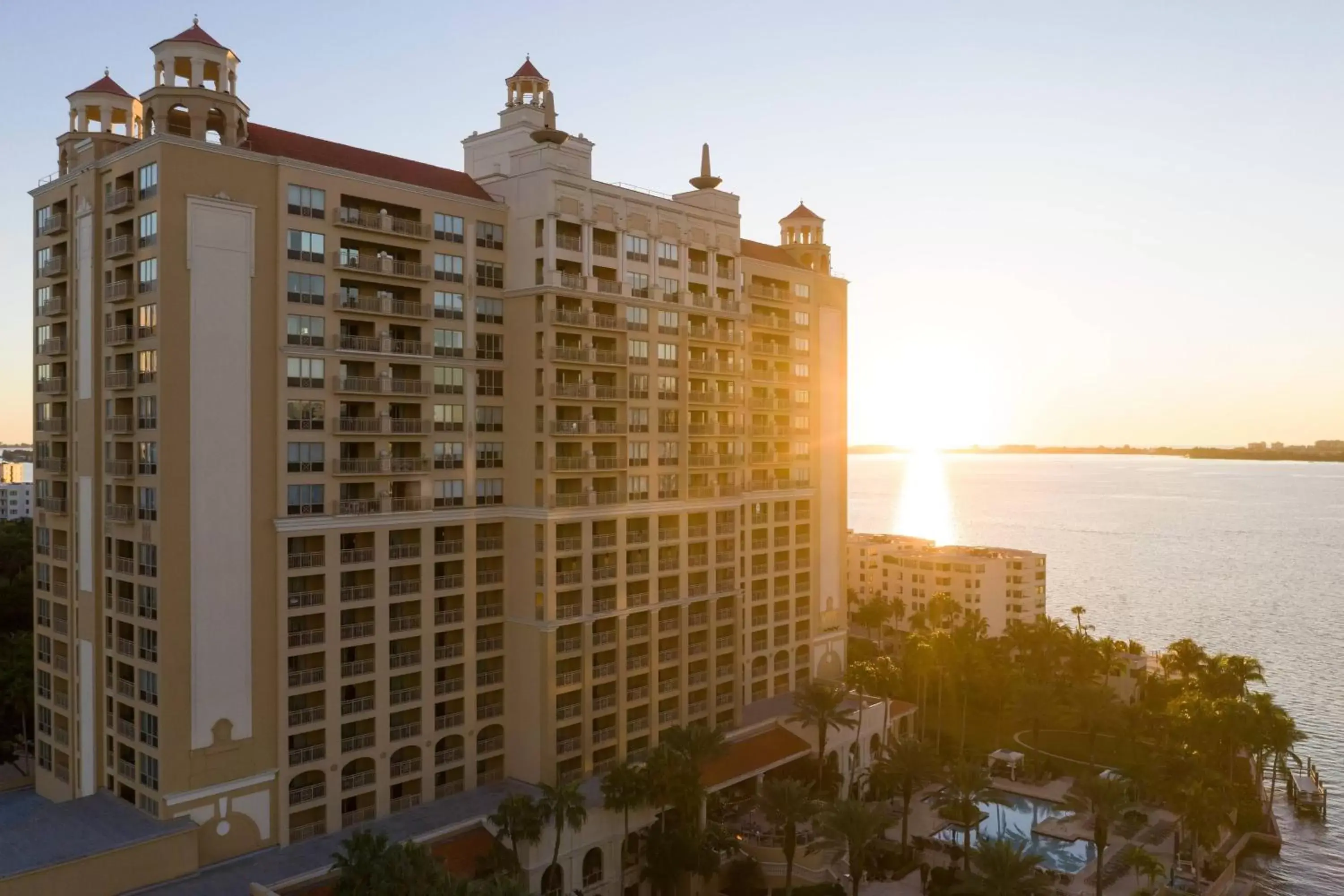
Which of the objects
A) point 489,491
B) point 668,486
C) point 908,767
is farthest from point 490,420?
point 908,767

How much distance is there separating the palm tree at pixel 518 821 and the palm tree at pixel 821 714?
28.8 metres

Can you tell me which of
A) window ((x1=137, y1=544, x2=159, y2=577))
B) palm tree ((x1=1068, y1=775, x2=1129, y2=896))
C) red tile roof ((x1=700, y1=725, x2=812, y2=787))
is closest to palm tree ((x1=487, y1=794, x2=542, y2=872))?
red tile roof ((x1=700, y1=725, x2=812, y2=787))

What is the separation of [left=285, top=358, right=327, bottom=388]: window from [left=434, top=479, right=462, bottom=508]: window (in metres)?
11.4

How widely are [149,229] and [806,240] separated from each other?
2678 inches

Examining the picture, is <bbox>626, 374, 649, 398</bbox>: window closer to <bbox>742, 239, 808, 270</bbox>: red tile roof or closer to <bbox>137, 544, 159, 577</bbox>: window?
<bbox>742, 239, 808, 270</bbox>: red tile roof

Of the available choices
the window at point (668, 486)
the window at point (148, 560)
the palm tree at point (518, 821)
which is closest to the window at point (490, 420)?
the window at point (668, 486)

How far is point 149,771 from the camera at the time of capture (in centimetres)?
5609

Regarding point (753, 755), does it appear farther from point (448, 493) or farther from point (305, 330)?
point (305, 330)

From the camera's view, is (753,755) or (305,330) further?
(753,755)

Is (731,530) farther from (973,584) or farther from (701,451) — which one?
(973,584)

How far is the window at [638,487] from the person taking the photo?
77688mm

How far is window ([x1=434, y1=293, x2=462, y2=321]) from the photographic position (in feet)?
227

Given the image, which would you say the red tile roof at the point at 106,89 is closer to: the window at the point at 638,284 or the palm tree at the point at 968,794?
the window at the point at 638,284

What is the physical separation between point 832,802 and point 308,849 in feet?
117
